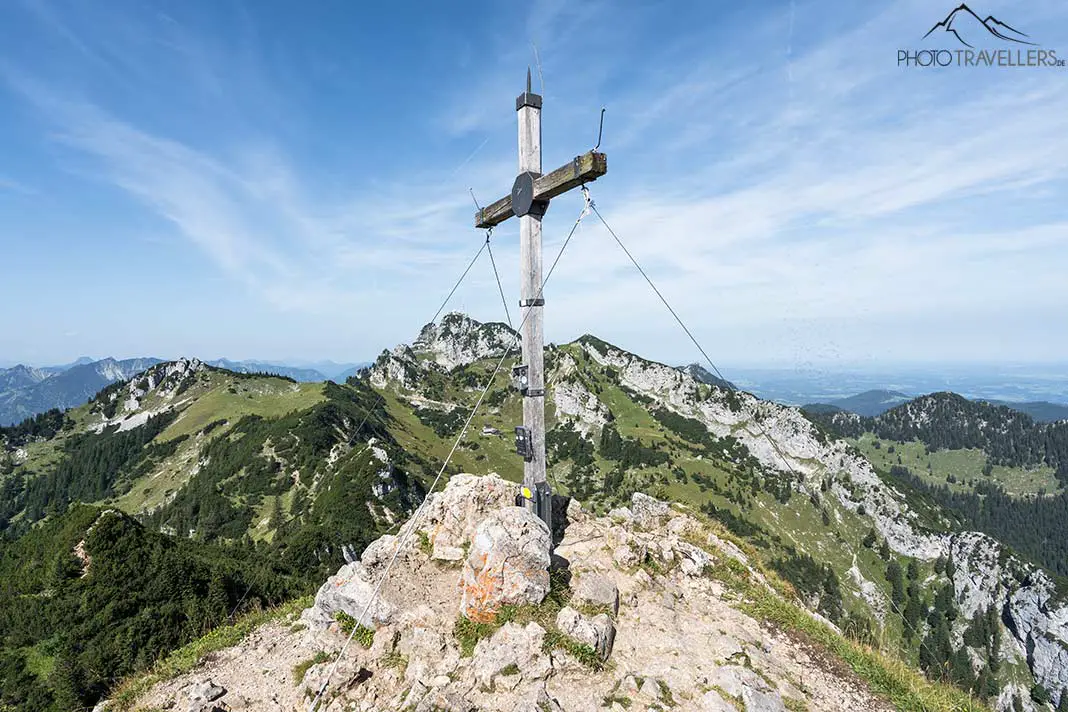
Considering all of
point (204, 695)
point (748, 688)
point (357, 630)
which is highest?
point (357, 630)

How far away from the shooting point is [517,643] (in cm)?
931

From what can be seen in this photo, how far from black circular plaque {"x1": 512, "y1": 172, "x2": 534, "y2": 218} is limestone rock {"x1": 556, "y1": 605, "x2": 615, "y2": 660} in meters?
8.86

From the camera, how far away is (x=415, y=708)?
8.38 metres

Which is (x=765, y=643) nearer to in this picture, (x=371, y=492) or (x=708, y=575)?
(x=708, y=575)

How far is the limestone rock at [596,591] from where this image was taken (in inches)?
428

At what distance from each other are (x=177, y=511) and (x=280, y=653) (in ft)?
364

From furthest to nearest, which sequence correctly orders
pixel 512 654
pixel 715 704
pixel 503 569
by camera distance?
pixel 503 569 → pixel 512 654 → pixel 715 704

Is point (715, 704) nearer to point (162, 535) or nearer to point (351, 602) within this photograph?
point (351, 602)

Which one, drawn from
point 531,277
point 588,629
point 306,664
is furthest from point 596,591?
point 531,277

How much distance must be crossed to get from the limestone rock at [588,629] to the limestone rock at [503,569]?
0.74m

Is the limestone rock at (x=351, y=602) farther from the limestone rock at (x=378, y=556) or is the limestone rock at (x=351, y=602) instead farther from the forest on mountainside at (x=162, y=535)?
the forest on mountainside at (x=162, y=535)

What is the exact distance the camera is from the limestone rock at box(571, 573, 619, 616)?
10868mm

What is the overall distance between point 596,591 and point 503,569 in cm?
235

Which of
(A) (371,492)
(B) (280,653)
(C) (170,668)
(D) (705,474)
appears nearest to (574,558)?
(B) (280,653)
